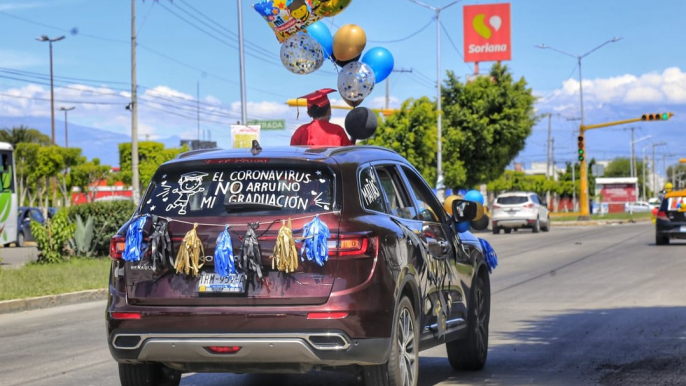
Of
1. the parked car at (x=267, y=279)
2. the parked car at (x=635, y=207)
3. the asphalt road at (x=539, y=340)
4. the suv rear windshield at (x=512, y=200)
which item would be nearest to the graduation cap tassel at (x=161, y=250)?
the parked car at (x=267, y=279)

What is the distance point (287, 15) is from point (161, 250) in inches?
236

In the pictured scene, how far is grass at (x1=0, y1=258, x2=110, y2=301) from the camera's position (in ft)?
54.2

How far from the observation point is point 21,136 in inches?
3814

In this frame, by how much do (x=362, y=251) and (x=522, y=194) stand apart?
37.7 metres

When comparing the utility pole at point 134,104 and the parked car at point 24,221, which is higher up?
the utility pole at point 134,104

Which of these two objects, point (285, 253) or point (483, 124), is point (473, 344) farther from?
point (483, 124)

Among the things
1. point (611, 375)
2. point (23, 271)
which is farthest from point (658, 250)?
point (611, 375)

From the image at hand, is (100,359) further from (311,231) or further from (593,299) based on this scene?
(593,299)

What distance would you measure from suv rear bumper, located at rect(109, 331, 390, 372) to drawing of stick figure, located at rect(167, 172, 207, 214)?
32.6 inches

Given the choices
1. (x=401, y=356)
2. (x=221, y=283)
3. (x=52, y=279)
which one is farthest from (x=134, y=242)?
(x=52, y=279)

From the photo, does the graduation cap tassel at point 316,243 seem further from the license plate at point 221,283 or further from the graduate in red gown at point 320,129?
the graduate in red gown at point 320,129

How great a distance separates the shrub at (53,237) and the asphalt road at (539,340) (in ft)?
21.6

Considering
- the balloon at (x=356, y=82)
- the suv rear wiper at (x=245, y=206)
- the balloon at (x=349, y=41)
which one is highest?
the balloon at (x=349, y=41)

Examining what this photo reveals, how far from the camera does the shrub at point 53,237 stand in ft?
74.0
